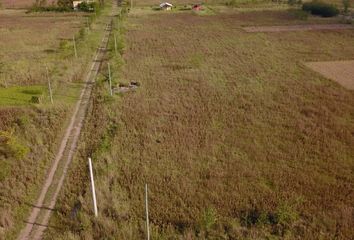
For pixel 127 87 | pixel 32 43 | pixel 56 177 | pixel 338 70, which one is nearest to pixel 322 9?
pixel 338 70

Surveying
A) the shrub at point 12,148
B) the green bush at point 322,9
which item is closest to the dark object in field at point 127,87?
the shrub at point 12,148

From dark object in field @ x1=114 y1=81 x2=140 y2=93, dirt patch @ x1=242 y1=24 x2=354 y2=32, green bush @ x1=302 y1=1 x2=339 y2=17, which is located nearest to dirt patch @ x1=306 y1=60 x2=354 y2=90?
dark object in field @ x1=114 y1=81 x2=140 y2=93

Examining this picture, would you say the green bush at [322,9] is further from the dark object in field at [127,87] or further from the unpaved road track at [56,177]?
the unpaved road track at [56,177]

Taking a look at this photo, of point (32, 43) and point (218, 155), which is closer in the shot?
point (218, 155)

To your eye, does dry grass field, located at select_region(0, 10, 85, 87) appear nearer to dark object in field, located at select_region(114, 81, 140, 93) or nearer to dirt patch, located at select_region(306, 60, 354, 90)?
dark object in field, located at select_region(114, 81, 140, 93)

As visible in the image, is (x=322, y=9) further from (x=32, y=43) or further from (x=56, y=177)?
(x=56, y=177)

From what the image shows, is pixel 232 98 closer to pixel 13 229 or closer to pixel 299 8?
pixel 13 229
